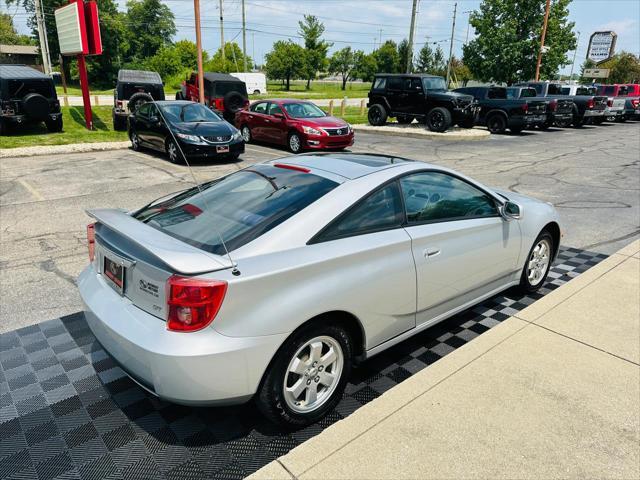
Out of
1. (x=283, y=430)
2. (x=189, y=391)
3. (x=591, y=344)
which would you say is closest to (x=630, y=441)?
(x=591, y=344)

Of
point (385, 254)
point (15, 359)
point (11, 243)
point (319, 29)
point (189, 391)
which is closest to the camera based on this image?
point (189, 391)

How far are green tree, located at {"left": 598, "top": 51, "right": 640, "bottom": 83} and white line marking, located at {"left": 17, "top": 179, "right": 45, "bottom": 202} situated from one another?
79643 millimetres

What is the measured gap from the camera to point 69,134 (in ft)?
49.8

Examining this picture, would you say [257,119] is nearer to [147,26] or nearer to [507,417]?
[507,417]

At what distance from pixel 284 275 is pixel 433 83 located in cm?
1880

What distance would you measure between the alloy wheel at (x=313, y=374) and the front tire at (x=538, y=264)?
2473 mm

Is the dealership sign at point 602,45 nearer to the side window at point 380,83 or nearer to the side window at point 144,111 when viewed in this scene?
the side window at point 380,83

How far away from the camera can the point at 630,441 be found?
2.61 m

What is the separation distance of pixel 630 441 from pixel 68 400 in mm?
3342

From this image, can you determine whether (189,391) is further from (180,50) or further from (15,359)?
(180,50)

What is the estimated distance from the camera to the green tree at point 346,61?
7938cm

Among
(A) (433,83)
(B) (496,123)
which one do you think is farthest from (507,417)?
(B) (496,123)

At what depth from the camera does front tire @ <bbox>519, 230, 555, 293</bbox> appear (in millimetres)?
4457

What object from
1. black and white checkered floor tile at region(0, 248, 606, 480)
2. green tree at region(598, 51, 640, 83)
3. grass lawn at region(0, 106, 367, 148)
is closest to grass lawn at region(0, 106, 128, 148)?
grass lawn at region(0, 106, 367, 148)
